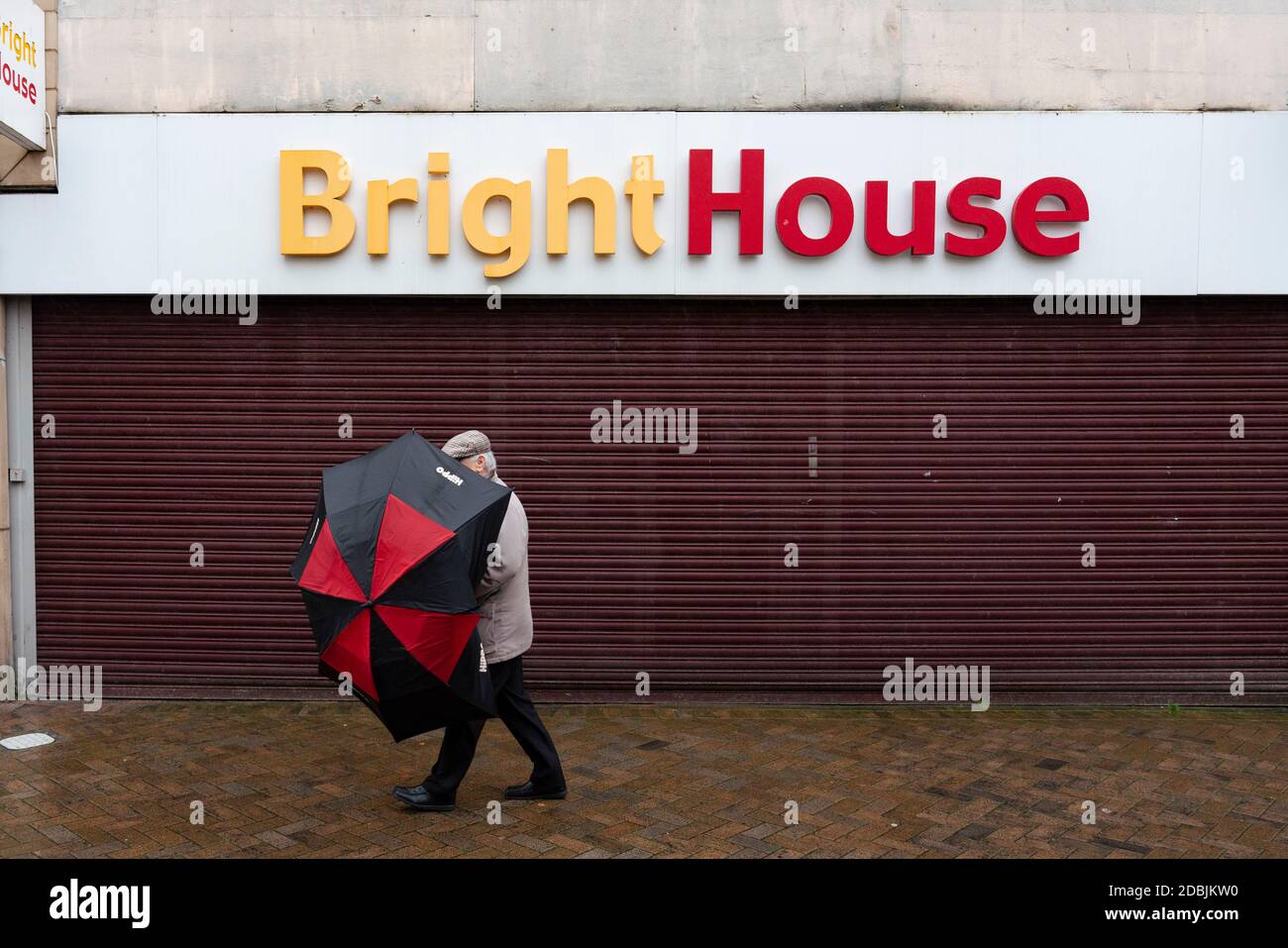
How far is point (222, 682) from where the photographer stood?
24.4 ft

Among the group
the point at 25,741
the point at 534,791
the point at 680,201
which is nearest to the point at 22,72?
the point at 25,741

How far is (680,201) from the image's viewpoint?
281 inches

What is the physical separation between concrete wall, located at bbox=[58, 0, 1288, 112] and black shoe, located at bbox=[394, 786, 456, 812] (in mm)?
4698

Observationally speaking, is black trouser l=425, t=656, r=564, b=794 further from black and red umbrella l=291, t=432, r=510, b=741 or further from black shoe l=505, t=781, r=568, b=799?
A: black and red umbrella l=291, t=432, r=510, b=741

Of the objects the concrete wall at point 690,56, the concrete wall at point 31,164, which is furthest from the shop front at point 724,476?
the concrete wall at point 690,56

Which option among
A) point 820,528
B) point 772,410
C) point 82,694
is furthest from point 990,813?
point 82,694

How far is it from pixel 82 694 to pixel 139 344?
260 cm

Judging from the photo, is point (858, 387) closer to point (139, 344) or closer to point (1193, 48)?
point (1193, 48)

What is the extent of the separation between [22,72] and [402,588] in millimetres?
5113

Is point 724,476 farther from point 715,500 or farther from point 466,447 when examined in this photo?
point 466,447

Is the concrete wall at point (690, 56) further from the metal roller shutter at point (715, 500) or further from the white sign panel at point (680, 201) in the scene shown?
the metal roller shutter at point (715, 500)

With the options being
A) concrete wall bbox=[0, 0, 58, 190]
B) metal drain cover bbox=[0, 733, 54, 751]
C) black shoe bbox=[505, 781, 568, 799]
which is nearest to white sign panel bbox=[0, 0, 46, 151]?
concrete wall bbox=[0, 0, 58, 190]

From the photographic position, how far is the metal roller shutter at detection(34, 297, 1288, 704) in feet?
24.3

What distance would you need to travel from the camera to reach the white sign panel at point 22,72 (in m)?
6.54
